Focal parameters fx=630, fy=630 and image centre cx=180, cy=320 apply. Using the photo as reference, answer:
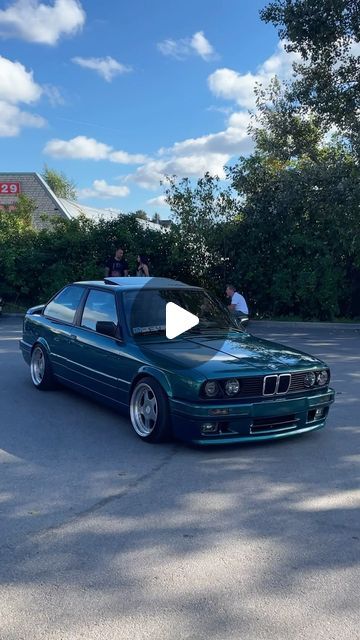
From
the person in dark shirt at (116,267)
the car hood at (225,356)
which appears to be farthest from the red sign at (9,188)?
the car hood at (225,356)

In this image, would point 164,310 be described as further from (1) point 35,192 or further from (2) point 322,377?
(1) point 35,192

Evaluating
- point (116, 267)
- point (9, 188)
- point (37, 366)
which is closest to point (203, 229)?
point (116, 267)

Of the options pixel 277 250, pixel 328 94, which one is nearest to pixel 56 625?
pixel 277 250

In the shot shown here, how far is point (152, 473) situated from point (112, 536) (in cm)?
118

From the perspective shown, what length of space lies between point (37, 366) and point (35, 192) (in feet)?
127

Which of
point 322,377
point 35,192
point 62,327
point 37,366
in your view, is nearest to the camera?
point 322,377

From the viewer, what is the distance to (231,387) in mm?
5410

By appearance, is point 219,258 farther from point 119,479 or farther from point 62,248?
point 119,479

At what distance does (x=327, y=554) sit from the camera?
12.1 feet

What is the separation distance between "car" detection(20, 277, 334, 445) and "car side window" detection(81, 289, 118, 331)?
1 cm

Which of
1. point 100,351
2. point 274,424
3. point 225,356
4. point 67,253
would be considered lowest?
point 274,424

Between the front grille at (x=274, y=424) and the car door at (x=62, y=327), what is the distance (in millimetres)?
2551

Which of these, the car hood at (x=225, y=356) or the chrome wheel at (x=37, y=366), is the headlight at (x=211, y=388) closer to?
the car hood at (x=225, y=356)

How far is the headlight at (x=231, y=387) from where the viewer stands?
17.7ft
